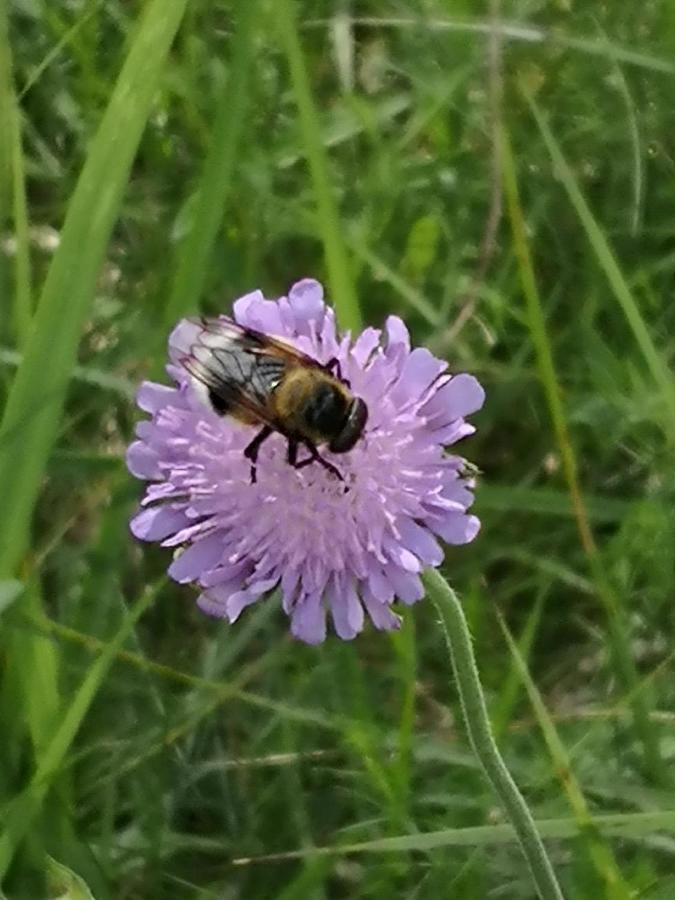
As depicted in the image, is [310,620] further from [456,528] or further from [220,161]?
[220,161]

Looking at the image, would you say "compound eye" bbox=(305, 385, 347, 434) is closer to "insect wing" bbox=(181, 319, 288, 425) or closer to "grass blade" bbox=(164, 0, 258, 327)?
"insect wing" bbox=(181, 319, 288, 425)

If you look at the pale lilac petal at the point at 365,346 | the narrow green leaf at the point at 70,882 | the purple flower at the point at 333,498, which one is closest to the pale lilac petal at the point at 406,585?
the purple flower at the point at 333,498

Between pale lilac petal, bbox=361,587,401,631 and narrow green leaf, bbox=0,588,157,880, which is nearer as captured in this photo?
pale lilac petal, bbox=361,587,401,631

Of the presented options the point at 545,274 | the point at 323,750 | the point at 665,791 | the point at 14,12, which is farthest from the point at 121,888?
the point at 14,12

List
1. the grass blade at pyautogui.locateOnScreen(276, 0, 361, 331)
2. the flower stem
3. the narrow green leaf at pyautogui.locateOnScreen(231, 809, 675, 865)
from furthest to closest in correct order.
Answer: the grass blade at pyautogui.locateOnScreen(276, 0, 361, 331) < the narrow green leaf at pyautogui.locateOnScreen(231, 809, 675, 865) < the flower stem

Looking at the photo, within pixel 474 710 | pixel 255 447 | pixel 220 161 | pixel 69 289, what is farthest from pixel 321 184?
pixel 474 710

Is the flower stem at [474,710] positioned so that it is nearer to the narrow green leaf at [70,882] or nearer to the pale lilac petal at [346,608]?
the pale lilac petal at [346,608]

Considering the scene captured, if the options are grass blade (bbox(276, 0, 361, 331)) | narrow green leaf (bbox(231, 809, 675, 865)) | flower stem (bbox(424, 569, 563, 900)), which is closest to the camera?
flower stem (bbox(424, 569, 563, 900))

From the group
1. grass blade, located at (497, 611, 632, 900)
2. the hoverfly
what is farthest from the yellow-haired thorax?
grass blade, located at (497, 611, 632, 900)

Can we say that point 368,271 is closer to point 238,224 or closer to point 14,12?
point 238,224
